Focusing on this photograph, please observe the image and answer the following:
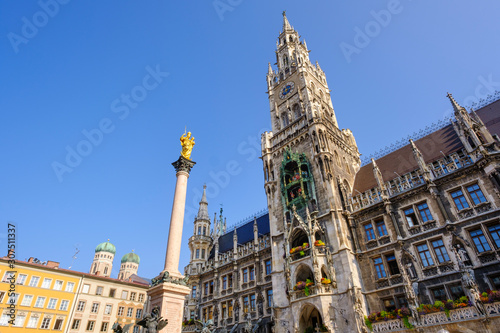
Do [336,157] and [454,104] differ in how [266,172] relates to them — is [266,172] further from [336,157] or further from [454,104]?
[454,104]

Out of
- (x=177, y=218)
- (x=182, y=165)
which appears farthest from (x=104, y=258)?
(x=177, y=218)

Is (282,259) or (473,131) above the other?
(473,131)

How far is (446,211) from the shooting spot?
22.5 meters

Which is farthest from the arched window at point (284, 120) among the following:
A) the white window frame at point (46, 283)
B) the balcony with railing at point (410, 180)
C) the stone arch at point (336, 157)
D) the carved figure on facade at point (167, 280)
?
the white window frame at point (46, 283)

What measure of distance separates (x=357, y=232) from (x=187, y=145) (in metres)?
17.2

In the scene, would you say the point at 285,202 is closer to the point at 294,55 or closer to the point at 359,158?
the point at 359,158

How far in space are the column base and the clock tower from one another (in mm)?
12680

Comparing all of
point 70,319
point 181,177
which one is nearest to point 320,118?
point 181,177

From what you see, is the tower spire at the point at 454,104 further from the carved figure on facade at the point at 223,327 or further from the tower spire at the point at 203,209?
the tower spire at the point at 203,209

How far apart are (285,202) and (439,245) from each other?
46.9 ft

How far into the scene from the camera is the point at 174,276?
1591 centimetres

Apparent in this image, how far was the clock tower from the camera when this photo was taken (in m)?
23.7

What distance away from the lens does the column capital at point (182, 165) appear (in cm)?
2028

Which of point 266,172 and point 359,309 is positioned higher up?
point 266,172
